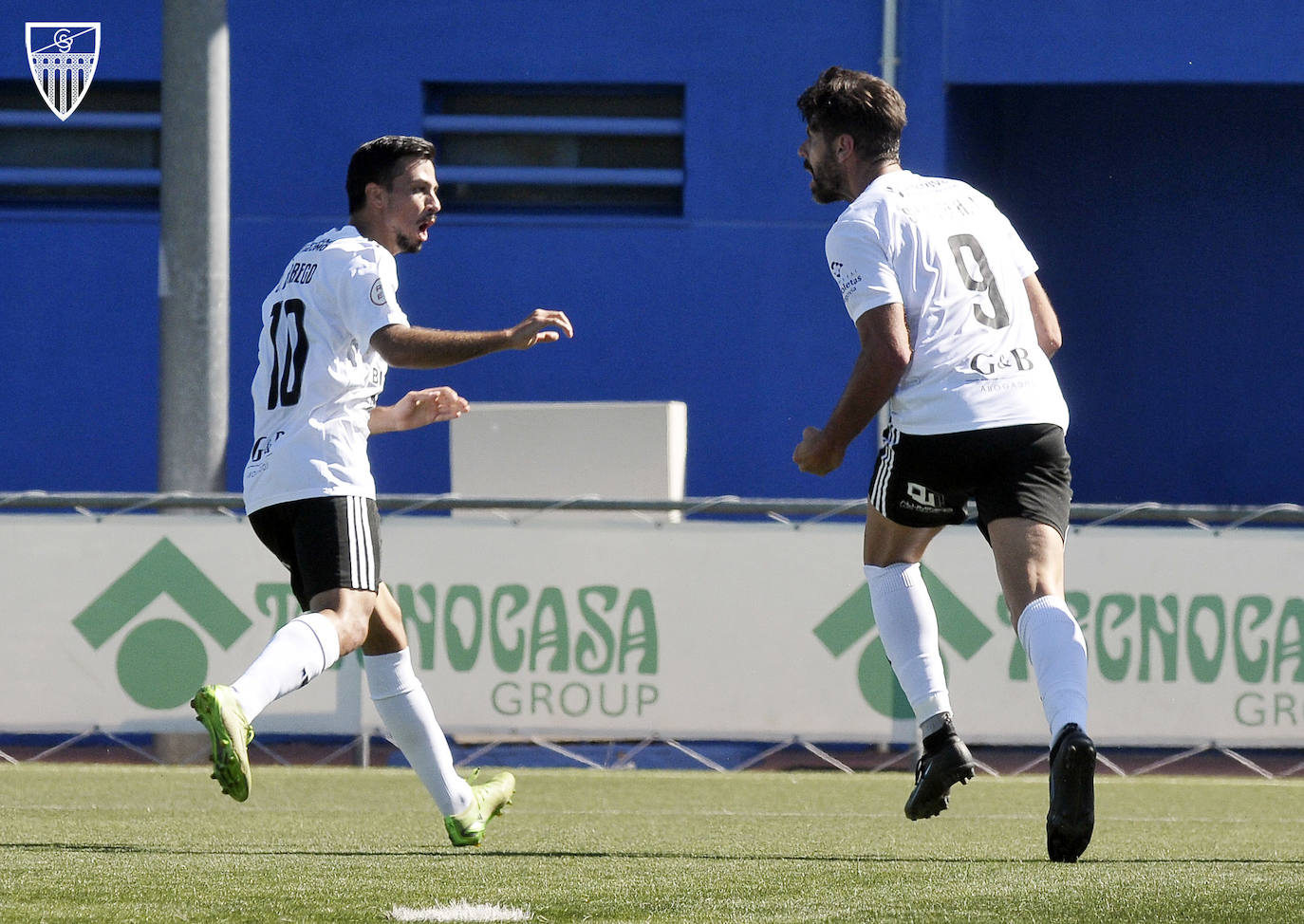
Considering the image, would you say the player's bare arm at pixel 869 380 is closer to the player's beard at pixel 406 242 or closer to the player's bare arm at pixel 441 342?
the player's bare arm at pixel 441 342

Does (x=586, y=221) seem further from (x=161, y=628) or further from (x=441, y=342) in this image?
(x=441, y=342)

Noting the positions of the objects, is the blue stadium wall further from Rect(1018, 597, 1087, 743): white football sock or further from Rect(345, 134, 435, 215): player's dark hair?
Rect(1018, 597, 1087, 743): white football sock

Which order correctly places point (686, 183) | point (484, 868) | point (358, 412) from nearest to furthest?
1. point (484, 868)
2. point (358, 412)
3. point (686, 183)

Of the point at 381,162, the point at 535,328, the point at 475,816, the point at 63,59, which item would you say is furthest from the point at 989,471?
the point at 63,59

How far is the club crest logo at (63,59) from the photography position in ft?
42.7

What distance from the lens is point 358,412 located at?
4793 mm

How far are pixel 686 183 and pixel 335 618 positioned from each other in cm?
885

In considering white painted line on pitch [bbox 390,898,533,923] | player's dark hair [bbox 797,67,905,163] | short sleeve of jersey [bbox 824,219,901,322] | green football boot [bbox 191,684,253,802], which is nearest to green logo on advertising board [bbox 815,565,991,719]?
player's dark hair [bbox 797,67,905,163]

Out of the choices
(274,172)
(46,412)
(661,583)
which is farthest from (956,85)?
(46,412)

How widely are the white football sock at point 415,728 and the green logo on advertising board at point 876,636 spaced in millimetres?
3846

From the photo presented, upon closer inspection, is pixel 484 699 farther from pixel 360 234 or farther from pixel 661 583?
pixel 360 234

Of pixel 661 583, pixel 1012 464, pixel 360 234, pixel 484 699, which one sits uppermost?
pixel 360 234

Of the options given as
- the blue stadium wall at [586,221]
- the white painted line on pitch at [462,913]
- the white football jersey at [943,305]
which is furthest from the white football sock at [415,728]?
the blue stadium wall at [586,221]

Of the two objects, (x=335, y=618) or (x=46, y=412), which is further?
(x=46, y=412)
